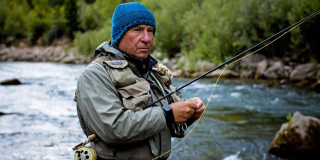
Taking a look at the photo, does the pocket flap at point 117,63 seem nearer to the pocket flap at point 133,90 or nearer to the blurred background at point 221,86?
the pocket flap at point 133,90

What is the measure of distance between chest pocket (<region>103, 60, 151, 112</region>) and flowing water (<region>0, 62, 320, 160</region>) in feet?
13.2

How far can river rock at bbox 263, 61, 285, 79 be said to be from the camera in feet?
58.7

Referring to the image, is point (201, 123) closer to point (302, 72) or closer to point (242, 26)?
point (302, 72)

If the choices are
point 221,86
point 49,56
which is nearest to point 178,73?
point 221,86

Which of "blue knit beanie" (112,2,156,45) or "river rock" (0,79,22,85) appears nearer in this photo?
"blue knit beanie" (112,2,156,45)

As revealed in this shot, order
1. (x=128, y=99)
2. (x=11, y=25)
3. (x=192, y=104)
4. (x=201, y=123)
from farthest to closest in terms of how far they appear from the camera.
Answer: (x=11, y=25), (x=201, y=123), (x=192, y=104), (x=128, y=99)

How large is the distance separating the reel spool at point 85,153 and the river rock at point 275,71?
1771cm

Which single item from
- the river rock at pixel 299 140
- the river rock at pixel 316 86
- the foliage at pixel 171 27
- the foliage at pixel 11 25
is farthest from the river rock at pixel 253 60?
the foliage at pixel 11 25

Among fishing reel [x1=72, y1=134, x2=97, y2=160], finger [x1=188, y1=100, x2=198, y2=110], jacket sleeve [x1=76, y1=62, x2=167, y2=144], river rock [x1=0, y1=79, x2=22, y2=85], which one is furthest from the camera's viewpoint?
river rock [x1=0, y1=79, x2=22, y2=85]

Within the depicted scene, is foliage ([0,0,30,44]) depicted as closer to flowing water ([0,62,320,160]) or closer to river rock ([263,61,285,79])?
flowing water ([0,62,320,160])

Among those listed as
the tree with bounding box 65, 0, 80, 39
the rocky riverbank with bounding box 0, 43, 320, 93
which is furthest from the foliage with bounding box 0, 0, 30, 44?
the rocky riverbank with bounding box 0, 43, 320, 93

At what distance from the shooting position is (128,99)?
182cm

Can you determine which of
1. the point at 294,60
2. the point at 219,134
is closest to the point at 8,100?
the point at 219,134

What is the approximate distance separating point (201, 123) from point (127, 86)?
22.8 ft
